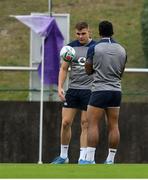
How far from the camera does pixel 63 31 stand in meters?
18.1

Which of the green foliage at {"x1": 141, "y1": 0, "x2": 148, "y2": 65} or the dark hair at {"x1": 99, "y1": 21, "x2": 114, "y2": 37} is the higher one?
the dark hair at {"x1": 99, "y1": 21, "x2": 114, "y2": 37}

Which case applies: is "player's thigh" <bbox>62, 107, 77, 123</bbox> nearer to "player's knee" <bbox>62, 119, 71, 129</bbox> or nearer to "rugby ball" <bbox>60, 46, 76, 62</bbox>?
"player's knee" <bbox>62, 119, 71, 129</bbox>

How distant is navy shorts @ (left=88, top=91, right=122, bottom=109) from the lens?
14.3 metres

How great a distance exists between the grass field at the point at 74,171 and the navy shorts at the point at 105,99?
1.27 metres

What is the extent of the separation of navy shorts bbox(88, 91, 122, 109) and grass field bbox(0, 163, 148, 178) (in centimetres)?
127

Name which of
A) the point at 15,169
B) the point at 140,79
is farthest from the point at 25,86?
the point at 15,169

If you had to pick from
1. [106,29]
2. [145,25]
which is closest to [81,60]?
[106,29]

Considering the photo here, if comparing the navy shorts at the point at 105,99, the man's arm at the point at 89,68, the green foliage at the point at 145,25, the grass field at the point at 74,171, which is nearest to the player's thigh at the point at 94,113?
the navy shorts at the point at 105,99

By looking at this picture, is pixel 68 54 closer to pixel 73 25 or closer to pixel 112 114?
→ pixel 112 114

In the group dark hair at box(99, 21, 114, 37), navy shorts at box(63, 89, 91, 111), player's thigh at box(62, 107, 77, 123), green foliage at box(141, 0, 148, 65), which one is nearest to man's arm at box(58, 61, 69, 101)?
navy shorts at box(63, 89, 91, 111)

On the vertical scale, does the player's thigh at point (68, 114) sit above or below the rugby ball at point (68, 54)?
below

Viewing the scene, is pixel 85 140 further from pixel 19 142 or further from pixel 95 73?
pixel 19 142

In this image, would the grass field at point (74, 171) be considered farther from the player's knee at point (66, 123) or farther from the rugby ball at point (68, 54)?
the rugby ball at point (68, 54)

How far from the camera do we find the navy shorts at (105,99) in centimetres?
1430
